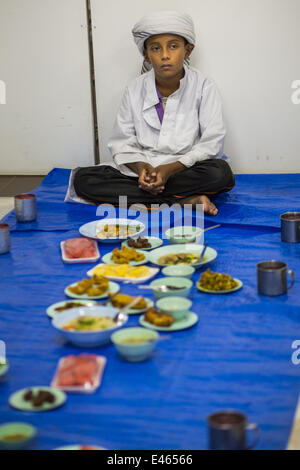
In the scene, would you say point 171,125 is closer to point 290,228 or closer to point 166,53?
point 166,53

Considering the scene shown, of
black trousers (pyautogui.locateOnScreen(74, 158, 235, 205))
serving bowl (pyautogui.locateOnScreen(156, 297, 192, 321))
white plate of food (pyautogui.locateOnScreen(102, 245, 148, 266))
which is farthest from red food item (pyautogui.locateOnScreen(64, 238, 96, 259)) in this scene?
black trousers (pyautogui.locateOnScreen(74, 158, 235, 205))

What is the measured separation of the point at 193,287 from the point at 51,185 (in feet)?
→ 7.49

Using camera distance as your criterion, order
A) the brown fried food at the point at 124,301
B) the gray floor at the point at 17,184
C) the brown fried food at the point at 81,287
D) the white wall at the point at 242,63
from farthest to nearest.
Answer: the gray floor at the point at 17,184
the white wall at the point at 242,63
the brown fried food at the point at 81,287
the brown fried food at the point at 124,301

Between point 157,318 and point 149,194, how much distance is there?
6.36 feet

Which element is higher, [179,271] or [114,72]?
[114,72]

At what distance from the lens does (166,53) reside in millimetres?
4293

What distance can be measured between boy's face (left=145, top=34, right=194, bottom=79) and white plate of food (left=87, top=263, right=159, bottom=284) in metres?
1.76

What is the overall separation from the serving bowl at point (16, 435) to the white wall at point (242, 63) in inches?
148

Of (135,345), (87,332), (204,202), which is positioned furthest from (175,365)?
(204,202)

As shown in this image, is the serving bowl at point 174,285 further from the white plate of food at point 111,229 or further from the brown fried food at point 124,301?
the white plate of food at point 111,229

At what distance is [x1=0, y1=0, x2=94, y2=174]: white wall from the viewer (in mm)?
5176

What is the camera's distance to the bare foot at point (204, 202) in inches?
157

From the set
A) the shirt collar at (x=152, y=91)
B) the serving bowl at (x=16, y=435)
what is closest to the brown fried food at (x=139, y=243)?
the shirt collar at (x=152, y=91)
